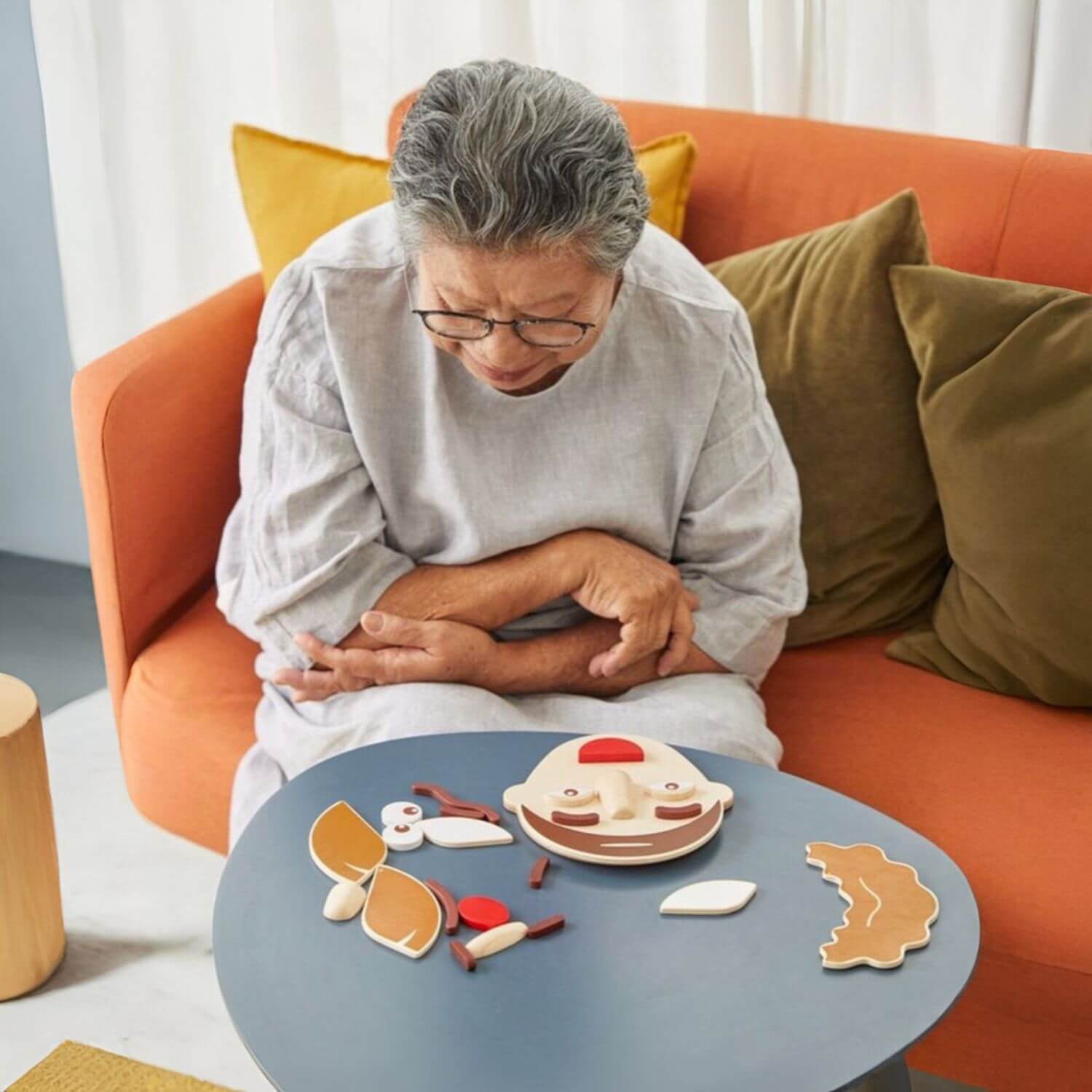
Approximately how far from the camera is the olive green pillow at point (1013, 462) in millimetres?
1673

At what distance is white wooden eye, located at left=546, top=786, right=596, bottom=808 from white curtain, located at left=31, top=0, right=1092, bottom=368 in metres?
1.35

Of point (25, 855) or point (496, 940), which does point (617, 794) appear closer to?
point (496, 940)

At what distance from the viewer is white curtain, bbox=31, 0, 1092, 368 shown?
2.13 m

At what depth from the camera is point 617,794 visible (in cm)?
124

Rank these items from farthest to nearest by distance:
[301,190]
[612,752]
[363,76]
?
[363,76], [301,190], [612,752]

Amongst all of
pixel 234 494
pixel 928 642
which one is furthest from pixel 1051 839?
pixel 234 494

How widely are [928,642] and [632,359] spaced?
55 cm

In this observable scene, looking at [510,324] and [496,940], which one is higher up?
[510,324]

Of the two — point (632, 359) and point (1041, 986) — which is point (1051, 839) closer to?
point (1041, 986)

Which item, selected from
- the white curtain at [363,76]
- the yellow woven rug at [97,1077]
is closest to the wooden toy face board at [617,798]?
the yellow woven rug at [97,1077]

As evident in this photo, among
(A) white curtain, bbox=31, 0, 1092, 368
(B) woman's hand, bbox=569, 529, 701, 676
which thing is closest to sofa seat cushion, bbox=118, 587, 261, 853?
(B) woman's hand, bbox=569, 529, 701, 676

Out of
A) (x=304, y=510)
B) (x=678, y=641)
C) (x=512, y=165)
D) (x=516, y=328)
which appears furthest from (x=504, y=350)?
(x=678, y=641)

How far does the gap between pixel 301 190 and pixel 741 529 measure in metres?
0.85

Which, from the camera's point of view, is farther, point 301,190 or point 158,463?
point 301,190
